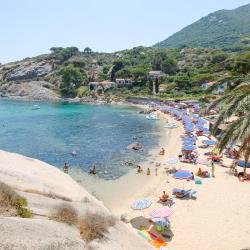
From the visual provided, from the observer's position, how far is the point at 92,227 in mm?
9430

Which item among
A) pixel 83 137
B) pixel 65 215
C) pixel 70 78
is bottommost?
pixel 83 137

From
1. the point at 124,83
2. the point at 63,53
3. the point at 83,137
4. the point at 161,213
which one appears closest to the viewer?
the point at 161,213

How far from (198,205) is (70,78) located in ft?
323

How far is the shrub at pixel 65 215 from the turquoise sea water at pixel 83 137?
1941cm

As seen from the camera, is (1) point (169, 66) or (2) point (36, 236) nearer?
(2) point (36, 236)

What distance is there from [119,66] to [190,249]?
109 metres

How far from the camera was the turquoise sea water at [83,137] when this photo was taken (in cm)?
3566

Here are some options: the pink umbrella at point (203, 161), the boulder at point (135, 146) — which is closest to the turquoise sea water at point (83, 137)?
the boulder at point (135, 146)

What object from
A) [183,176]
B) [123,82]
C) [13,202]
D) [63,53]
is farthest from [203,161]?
[63,53]

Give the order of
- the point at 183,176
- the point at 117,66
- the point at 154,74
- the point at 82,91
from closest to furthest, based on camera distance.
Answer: the point at 183,176 → the point at 154,74 → the point at 82,91 → the point at 117,66

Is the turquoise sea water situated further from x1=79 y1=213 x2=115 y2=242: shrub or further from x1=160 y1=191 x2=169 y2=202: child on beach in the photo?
x1=79 y1=213 x2=115 y2=242: shrub

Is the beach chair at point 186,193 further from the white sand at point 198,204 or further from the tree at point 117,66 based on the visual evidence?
the tree at point 117,66

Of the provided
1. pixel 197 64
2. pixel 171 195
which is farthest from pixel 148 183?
pixel 197 64

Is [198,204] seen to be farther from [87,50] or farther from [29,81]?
[87,50]
